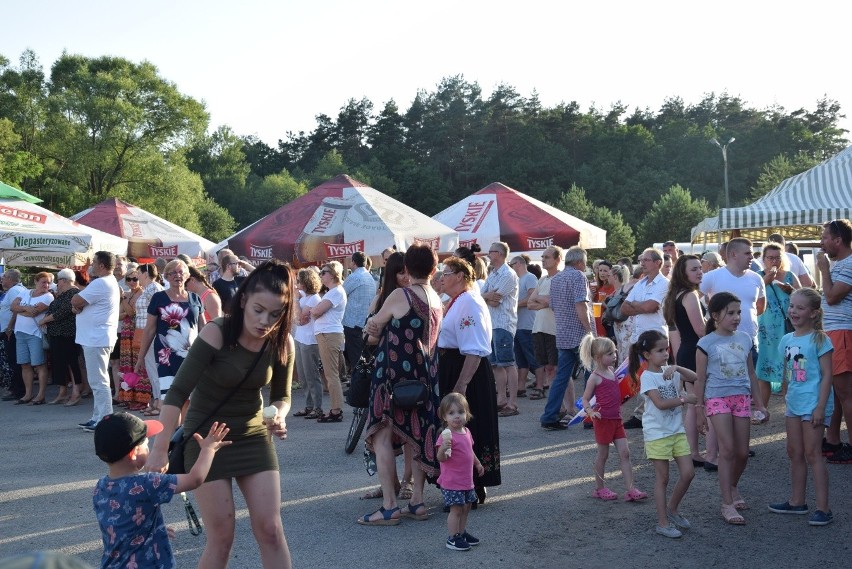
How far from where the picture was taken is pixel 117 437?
3.80 m

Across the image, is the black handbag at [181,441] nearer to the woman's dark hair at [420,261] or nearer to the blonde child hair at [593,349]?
the woman's dark hair at [420,261]

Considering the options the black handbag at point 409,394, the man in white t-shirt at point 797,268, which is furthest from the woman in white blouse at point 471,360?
the man in white t-shirt at point 797,268

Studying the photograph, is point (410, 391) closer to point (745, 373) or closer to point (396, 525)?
point (396, 525)

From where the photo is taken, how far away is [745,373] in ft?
21.2

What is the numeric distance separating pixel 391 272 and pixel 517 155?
253ft

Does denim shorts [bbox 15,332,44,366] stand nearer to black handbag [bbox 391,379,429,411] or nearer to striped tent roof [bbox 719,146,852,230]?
black handbag [bbox 391,379,429,411]

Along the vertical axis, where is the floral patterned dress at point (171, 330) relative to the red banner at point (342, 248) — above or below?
below

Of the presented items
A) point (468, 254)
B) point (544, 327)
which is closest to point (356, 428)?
point (468, 254)

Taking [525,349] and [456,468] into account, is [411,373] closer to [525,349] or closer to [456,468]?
[456,468]

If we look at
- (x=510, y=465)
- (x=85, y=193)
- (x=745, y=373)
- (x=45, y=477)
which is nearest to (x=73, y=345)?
(x=45, y=477)

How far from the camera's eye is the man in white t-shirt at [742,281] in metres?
8.52

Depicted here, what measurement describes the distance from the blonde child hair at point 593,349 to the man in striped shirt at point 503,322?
3.57m

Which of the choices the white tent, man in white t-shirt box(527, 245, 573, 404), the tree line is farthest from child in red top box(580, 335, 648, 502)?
the tree line

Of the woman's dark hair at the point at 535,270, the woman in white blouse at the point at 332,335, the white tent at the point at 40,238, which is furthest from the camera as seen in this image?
the white tent at the point at 40,238
